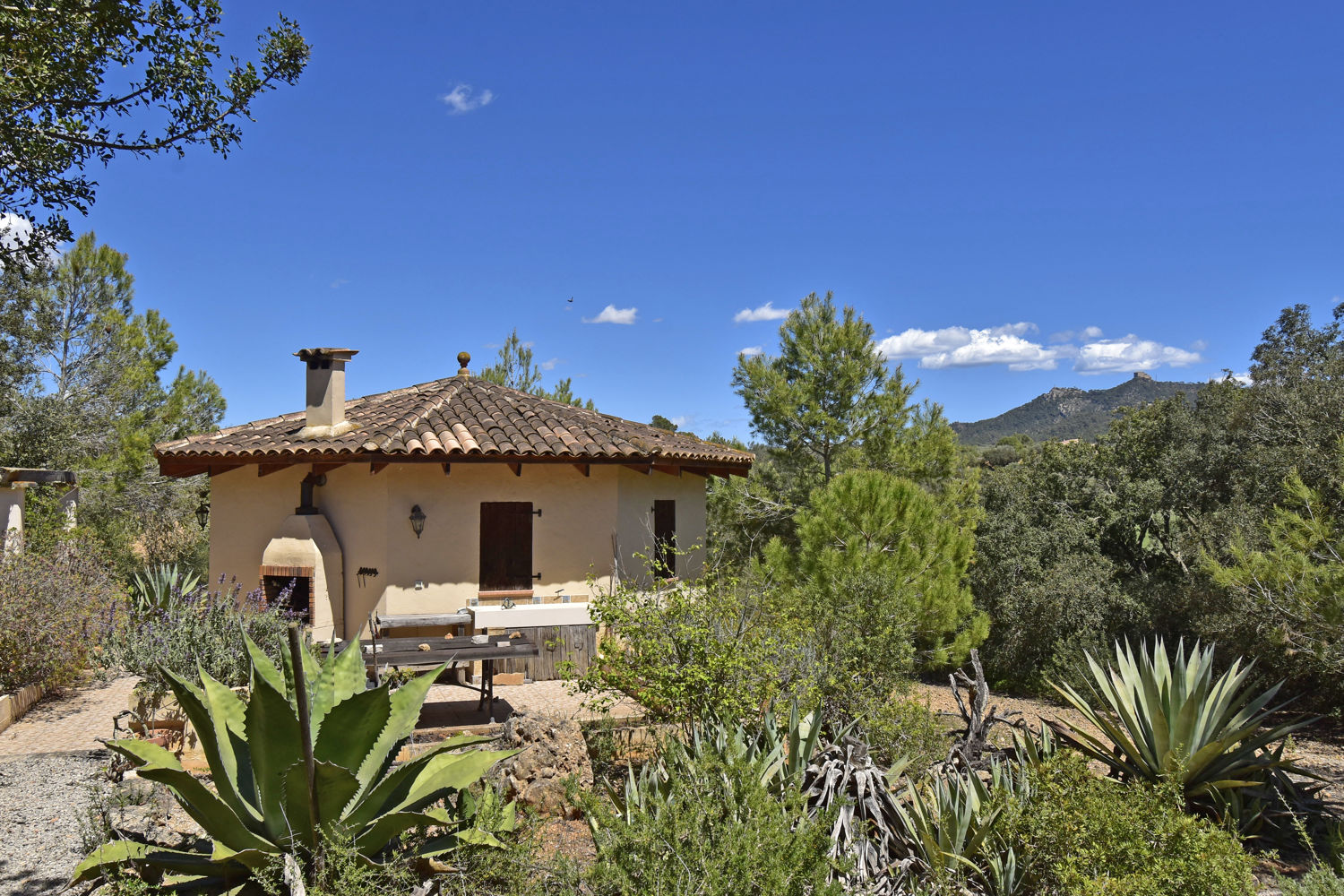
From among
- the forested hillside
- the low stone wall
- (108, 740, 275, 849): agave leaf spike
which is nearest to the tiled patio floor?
the low stone wall

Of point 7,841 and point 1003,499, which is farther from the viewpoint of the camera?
point 1003,499

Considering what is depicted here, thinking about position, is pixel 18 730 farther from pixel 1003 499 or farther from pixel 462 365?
pixel 1003 499

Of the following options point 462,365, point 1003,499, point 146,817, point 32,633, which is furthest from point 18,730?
point 1003,499

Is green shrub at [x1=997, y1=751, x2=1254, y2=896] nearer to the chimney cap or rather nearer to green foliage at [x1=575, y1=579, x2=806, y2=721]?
green foliage at [x1=575, y1=579, x2=806, y2=721]

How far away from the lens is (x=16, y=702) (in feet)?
26.8

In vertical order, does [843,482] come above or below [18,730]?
above

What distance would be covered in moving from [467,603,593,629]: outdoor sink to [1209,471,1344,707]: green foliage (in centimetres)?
723

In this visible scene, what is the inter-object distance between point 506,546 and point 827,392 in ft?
24.1

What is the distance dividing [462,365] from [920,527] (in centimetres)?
842

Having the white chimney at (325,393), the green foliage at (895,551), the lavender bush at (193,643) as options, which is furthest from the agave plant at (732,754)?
the white chimney at (325,393)

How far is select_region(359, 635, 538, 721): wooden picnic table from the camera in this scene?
7.35 metres

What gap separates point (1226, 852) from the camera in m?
4.16

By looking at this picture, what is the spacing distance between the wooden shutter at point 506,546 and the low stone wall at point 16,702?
496 centimetres

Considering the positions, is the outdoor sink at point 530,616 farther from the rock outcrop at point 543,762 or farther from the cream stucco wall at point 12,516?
the cream stucco wall at point 12,516
